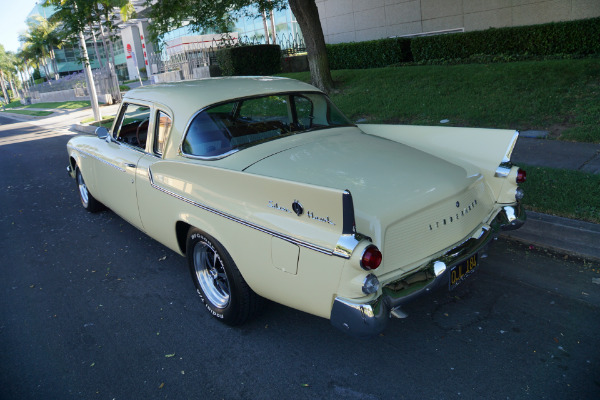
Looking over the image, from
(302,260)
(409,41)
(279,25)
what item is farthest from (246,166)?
(279,25)

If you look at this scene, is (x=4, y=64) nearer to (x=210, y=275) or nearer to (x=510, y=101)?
(x=510, y=101)

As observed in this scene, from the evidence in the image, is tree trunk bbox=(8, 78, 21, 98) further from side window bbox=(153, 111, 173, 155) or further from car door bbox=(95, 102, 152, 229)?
side window bbox=(153, 111, 173, 155)

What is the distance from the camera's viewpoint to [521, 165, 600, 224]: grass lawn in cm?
450

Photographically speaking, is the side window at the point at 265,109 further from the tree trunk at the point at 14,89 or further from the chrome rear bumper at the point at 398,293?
the tree trunk at the point at 14,89

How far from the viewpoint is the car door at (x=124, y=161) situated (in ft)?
14.5

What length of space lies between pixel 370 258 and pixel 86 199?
527 cm

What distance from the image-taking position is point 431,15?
16.9 m

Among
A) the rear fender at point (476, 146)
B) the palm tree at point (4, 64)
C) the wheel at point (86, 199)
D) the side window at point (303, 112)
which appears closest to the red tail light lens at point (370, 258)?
the rear fender at point (476, 146)

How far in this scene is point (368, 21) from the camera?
1900 centimetres

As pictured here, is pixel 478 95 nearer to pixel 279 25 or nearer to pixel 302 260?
pixel 302 260

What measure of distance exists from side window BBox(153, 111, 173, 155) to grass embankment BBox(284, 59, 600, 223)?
363 centimetres

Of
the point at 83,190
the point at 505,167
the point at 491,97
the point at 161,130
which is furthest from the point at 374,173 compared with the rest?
the point at 491,97

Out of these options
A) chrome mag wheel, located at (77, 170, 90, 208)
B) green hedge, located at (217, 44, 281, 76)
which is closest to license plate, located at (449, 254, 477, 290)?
chrome mag wheel, located at (77, 170, 90, 208)

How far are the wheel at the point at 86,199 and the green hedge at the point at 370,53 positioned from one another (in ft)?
38.0
